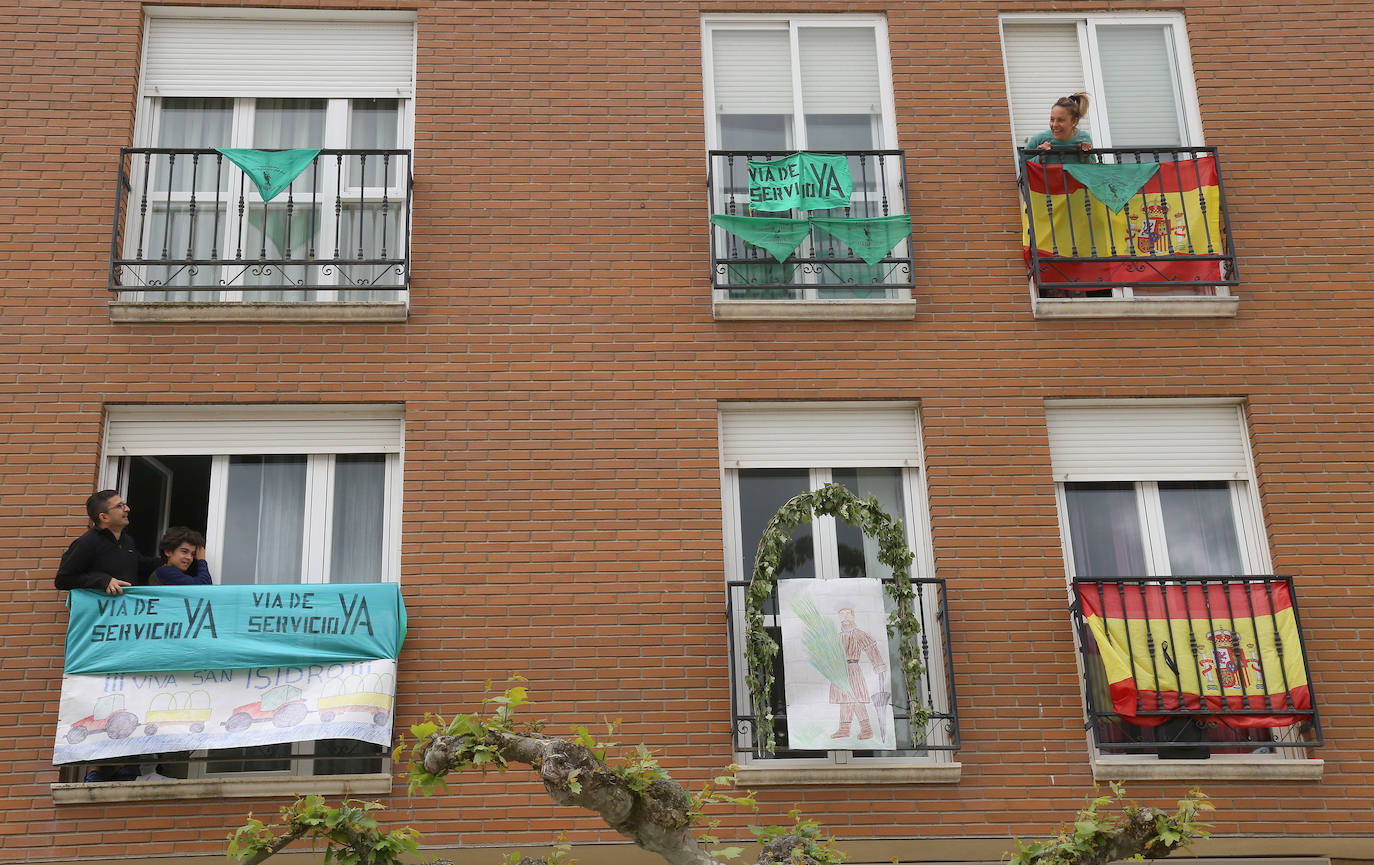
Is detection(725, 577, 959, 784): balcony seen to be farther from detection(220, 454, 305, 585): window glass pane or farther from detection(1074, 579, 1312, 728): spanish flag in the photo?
detection(220, 454, 305, 585): window glass pane

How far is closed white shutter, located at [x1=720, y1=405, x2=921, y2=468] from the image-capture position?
9789 millimetres

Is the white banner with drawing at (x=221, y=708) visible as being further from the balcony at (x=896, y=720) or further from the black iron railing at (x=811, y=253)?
the black iron railing at (x=811, y=253)

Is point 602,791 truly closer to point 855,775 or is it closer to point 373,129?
point 855,775

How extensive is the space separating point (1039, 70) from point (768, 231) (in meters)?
2.85

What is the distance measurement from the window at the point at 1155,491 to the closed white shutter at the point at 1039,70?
247 cm

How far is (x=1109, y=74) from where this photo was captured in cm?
1094

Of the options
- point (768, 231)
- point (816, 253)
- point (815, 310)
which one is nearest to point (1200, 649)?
point (815, 310)

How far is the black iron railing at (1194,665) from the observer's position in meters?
8.88

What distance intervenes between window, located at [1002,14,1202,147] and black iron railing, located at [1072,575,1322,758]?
3.72m

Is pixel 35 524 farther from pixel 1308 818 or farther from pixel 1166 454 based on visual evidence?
pixel 1308 818

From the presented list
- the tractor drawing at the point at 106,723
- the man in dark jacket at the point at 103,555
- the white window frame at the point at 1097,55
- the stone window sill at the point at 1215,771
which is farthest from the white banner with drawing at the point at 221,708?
the white window frame at the point at 1097,55

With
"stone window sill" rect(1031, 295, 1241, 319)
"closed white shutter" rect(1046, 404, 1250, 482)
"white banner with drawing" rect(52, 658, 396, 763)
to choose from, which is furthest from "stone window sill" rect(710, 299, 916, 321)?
"white banner with drawing" rect(52, 658, 396, 763)

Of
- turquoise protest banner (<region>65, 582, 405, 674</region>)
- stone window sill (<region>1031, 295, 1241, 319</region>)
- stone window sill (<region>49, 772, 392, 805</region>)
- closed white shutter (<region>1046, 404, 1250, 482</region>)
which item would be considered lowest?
stone window sill (<region>49, 772, 392, 805</region>)

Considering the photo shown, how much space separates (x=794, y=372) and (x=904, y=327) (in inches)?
35.8
